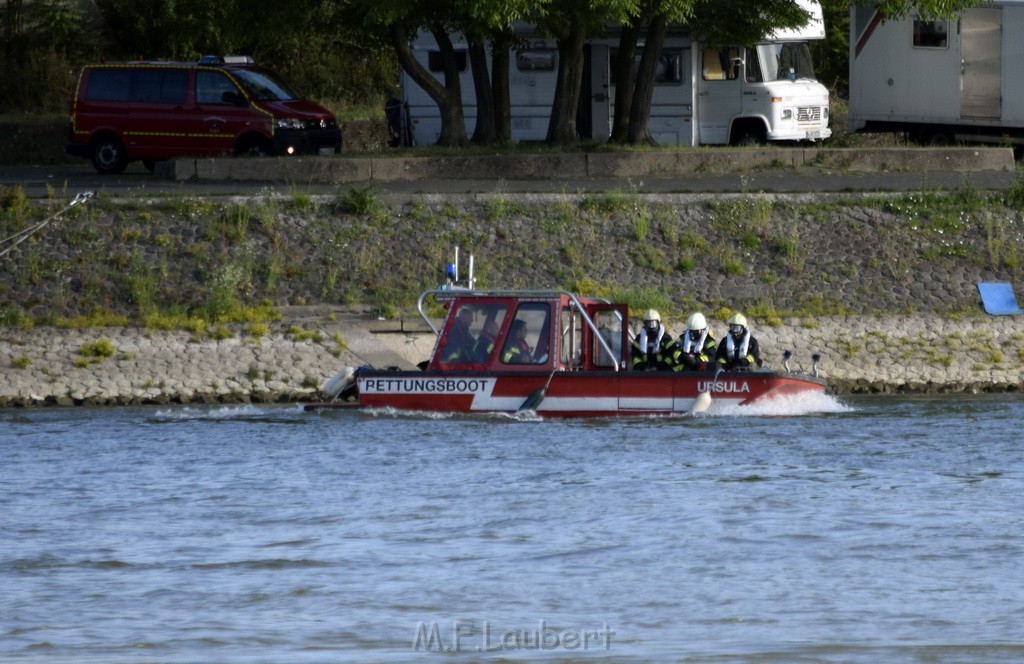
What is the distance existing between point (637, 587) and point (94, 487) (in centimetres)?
614

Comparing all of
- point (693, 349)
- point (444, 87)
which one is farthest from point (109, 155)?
point (693, 349)

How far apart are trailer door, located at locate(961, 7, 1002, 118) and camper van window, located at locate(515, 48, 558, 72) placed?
7902mm

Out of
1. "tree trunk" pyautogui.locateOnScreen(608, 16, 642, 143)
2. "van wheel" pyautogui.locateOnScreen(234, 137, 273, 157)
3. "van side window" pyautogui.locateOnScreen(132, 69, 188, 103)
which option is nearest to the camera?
"van wheel" pyautogui.locateOnScreen(234, 137, 273, 157)

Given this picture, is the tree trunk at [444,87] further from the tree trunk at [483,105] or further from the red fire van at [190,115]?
the red fire van at [190,115]

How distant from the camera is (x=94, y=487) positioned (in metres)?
17.1

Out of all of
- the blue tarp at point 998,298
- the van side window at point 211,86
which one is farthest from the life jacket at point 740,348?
the van side window at point 211,86

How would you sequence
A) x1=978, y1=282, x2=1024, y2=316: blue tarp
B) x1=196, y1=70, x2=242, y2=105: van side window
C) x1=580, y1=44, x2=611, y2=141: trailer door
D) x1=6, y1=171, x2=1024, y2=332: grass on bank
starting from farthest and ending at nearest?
x1=580, y1=44, x2=611, y2=141: trailer door < x1=196, y1=70, x2=242, y2=105: van side window < x1=978, y1=282, x2=1024, y2=316: blue tarp < x1=6, y1=171, x2=1024, y2=332: grass on bank

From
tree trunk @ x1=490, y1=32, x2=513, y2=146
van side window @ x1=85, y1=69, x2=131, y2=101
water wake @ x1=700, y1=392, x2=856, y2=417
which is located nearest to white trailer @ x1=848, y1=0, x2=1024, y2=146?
tree trunk @ x1=490, y1=32, x2=513, y2=146

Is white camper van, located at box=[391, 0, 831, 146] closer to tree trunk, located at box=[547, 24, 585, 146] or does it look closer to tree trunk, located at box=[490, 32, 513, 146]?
tree trunk, located at box=[490, 32, 513, 146]

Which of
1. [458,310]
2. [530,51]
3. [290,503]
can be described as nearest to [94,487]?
[290,503]

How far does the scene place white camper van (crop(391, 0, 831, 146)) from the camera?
35.7 meters

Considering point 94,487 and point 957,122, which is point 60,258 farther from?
point 957,122

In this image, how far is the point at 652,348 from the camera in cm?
2000

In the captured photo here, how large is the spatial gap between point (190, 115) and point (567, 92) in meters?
6.64
